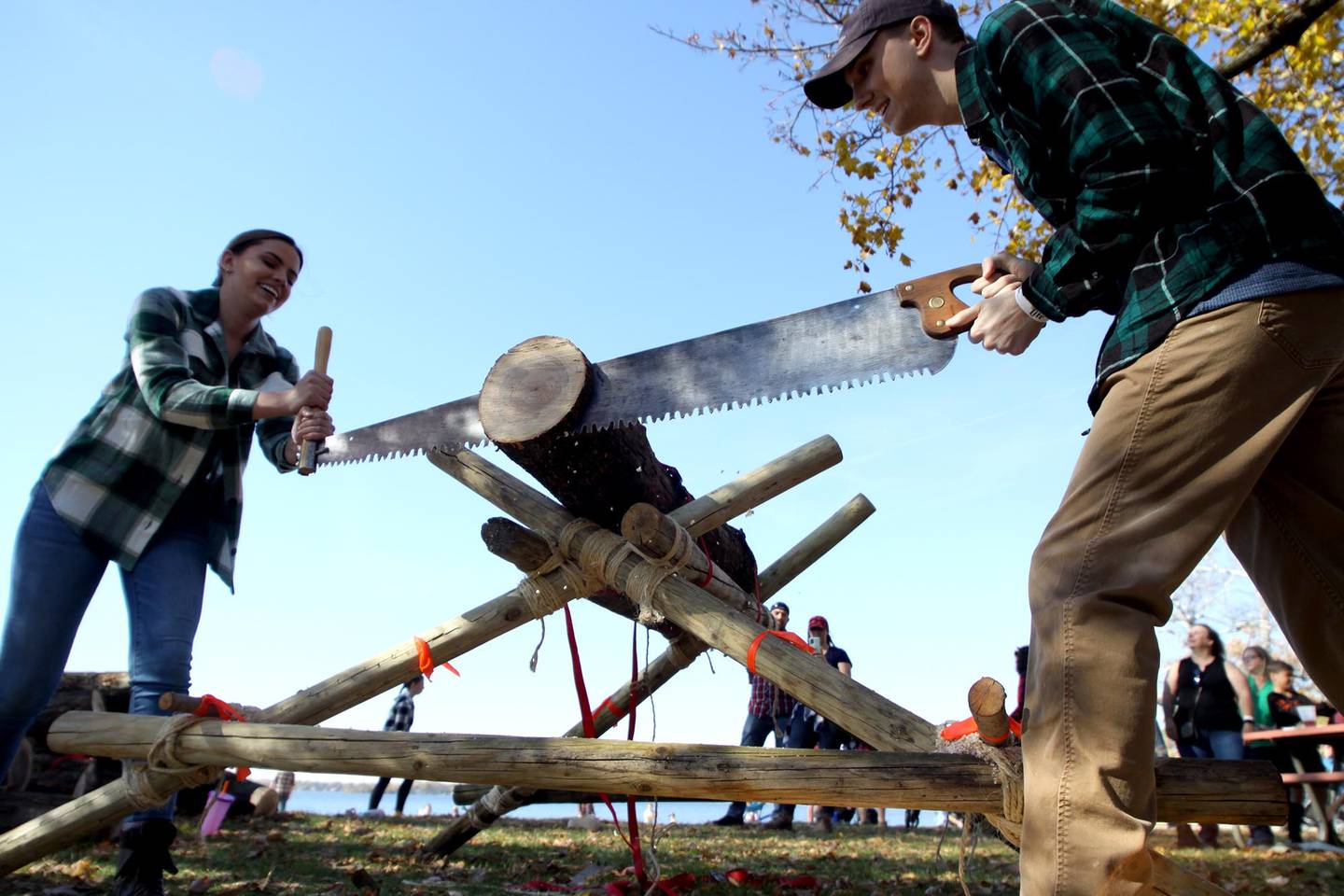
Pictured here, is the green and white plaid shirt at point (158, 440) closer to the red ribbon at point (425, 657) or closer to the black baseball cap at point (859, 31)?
the red ribbon at point (425, 657)

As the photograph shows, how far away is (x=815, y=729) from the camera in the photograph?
9969 mm

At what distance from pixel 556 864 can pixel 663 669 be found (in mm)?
1312

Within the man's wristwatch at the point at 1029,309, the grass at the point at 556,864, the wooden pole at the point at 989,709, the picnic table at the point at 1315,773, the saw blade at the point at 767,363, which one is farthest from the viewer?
the picnic table at the point at 1315,773

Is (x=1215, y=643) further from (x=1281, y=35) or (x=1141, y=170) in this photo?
(x=1141, y=170)

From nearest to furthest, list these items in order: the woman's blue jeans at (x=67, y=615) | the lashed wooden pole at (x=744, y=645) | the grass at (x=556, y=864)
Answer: the lashed wooden pole at (x=744, y=645) < the woman's blue jeans at (x=67, y=615) < the grass at (x=556, y=864)

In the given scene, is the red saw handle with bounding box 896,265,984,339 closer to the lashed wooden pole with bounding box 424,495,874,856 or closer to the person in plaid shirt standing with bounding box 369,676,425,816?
the lashed wooden pole with bounding box 424,495,874,856

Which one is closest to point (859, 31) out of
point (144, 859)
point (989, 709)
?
point (989, 709)

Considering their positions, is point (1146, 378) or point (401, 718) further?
point (401, 718)

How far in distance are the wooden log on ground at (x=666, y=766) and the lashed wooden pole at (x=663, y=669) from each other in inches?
82.9

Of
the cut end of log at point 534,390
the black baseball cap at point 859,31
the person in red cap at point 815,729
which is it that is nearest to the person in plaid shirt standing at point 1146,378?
the black baseball cap at point 859,31

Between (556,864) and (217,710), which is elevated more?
(217,710)

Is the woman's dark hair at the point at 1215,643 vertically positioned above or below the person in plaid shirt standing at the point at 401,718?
above

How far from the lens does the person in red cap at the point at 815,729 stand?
9.54 metres

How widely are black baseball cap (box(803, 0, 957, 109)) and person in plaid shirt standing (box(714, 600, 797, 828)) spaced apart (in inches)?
282
